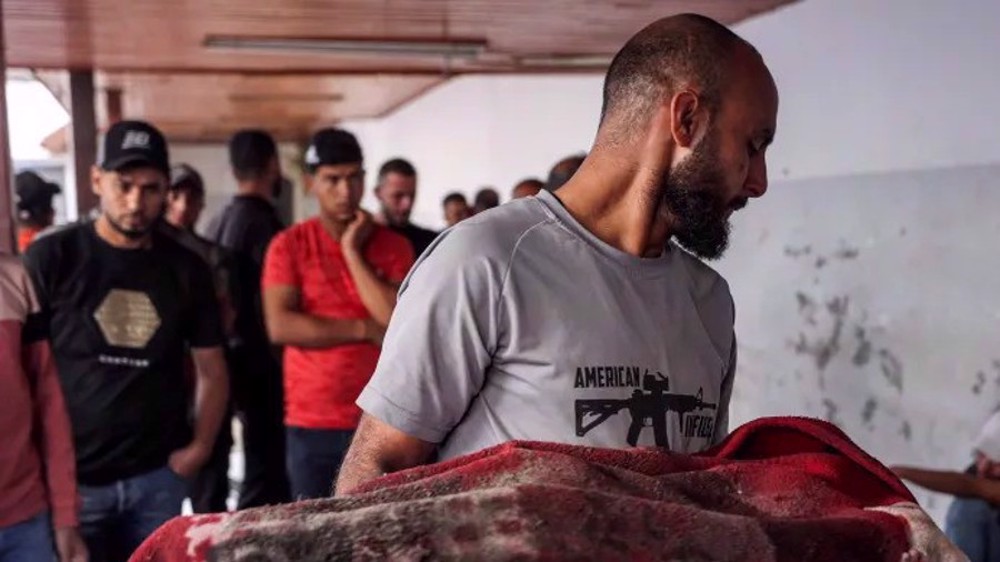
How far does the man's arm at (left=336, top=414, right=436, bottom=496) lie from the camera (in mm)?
1484

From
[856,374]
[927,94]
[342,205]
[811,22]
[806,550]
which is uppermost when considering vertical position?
[811,22]

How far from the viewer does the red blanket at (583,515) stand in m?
1.04

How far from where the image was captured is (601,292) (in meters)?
1.58

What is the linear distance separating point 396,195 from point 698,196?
4.03 metres

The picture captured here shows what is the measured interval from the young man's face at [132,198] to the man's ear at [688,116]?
2.00 meters

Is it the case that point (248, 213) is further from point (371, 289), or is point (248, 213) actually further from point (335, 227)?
point (371, 289)

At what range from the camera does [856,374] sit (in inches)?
172

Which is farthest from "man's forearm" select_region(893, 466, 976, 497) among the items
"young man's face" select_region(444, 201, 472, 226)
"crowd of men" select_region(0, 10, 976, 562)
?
"young man's face" select_region(444, 201, 472, 226)

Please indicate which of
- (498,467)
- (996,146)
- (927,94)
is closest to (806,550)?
(498,467)

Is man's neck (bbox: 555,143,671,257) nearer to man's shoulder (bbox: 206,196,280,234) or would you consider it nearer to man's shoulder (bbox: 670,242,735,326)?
man's shoulder (bbox: 670,242,735,326)

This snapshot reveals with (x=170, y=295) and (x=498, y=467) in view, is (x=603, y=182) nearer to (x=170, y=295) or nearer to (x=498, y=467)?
(x=498, y=467)

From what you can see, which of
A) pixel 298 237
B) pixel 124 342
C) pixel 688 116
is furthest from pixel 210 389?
pixel 688 116

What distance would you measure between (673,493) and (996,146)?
9.14ft

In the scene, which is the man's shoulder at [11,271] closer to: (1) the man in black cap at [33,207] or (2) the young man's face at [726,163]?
(2) the young man's face at [726,163]
